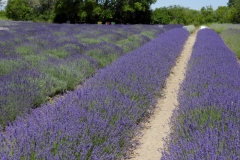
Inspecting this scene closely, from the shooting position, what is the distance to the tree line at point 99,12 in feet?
108

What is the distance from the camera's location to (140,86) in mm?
4352

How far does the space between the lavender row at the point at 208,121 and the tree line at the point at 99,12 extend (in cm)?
2851

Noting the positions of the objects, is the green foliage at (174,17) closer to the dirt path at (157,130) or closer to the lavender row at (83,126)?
the dirt path at (157,130)

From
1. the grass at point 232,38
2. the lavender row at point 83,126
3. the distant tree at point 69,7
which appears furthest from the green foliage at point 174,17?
the lavender row at point 83,126

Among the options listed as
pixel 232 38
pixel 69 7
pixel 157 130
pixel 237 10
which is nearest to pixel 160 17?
pixel 237 10

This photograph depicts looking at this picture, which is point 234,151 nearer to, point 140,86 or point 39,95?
point 140,86

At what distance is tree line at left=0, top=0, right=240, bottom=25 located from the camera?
108 feet

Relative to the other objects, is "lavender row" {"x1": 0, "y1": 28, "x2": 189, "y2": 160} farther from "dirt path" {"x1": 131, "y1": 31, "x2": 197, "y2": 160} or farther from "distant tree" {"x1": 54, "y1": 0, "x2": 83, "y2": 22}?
"distant tree" {"x1": 54, "y1": 0, "x2": 83, "y2": 22}

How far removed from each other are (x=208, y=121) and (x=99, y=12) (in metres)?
30.3

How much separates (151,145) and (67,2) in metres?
33.2

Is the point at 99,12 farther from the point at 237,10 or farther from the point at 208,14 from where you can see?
the point at 208,14

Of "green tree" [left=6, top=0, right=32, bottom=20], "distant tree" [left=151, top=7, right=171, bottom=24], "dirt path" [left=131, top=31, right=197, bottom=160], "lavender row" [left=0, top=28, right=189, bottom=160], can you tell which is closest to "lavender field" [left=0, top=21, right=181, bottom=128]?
"lavender row" [left=0, top=28, right=189, bottom=160]

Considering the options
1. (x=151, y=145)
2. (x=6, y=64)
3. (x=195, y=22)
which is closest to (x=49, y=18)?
(x=195, y=22)

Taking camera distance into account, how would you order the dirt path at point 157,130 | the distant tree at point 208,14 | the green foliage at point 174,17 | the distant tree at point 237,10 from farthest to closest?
the distant tree at point 208,14 < the green foliage at point 174,17 < the distant tree at point 237,10 < the dirt path at point 157,130
